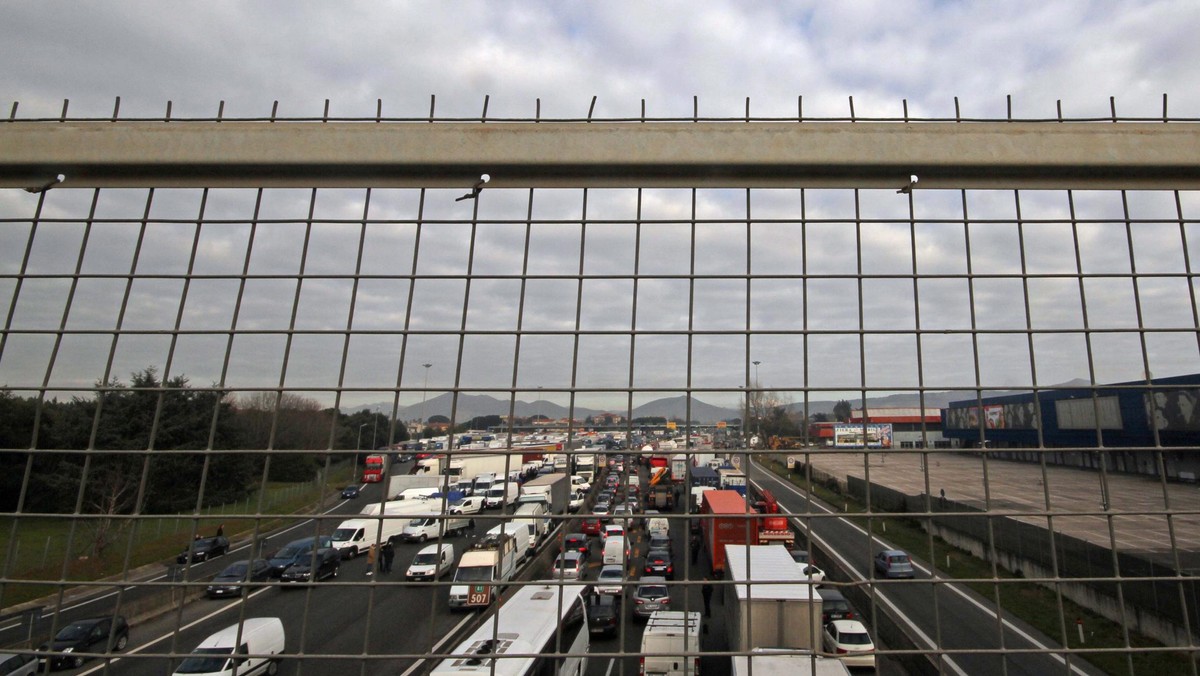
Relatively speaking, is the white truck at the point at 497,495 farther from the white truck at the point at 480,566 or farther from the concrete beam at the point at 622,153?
the concrete beam at the point at 622,153

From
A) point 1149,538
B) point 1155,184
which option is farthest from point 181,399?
point 1155,184

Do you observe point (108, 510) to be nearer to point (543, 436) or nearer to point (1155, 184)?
point (543, 436)

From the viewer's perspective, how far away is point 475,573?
20.1 feet

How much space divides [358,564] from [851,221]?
5.69m

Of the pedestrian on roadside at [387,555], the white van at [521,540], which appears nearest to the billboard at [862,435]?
the white van at [521,540]

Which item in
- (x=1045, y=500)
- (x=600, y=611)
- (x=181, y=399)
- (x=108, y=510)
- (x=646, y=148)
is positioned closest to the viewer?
(x=1045, y=500)

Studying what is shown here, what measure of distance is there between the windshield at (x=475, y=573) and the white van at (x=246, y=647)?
1672 millimetres

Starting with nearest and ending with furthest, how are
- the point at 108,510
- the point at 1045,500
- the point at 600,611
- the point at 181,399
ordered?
the point at 1045,500, the point at 181,399, the point at 108,510, the point at 600,611

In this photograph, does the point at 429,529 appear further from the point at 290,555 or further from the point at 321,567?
the point at 290,555

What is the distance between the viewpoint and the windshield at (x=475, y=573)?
562 centimetres

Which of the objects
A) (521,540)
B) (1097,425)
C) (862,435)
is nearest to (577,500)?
(521,540)

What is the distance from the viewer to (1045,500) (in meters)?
5.25

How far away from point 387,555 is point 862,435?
15.7ft

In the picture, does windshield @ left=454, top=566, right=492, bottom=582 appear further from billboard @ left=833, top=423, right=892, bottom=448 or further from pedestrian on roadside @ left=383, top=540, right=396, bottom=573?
billboard @ left=833, top=423, right=892, bottom=448
